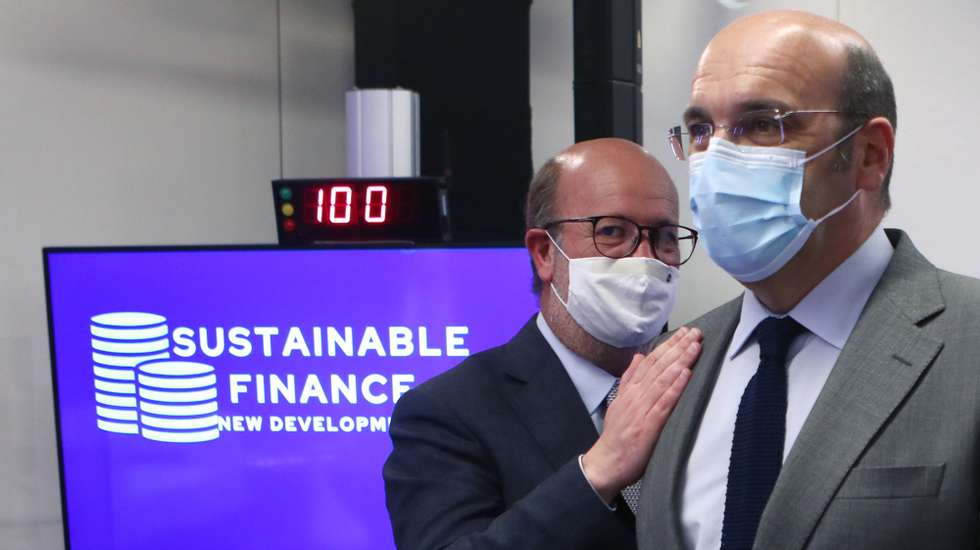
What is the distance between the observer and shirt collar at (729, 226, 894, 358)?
141cm

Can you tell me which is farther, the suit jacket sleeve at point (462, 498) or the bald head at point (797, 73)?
the suit jacket sleeve at point (462, 498)

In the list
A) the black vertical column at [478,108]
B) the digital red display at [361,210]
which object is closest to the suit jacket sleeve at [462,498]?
the digital red display at [361,210]

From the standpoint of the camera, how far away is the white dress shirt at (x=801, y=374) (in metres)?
1.41

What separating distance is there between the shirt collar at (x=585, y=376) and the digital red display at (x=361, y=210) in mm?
1386

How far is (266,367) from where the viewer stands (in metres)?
3.55

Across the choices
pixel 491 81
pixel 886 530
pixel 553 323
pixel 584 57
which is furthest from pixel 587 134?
pixel 886 530

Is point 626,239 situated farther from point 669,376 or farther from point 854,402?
point 854,402

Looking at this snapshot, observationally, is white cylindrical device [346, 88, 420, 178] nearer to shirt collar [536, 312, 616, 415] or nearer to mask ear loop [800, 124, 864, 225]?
shirt collar [536, 312, 616, 415]

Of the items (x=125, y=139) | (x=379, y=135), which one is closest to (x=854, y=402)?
(x=379, y=135)

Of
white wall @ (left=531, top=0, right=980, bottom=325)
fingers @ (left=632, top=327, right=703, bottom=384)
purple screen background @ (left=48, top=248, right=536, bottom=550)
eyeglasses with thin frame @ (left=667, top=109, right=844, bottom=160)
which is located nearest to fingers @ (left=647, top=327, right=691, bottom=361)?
fingers @ (left=632, top=327, right=703, bottom=384)

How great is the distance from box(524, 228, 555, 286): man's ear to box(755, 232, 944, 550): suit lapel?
3.63 ft

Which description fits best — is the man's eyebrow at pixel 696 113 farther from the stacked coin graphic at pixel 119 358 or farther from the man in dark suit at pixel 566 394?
the stacked coin graphic at pixel 119 358

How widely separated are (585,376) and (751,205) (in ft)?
2.63

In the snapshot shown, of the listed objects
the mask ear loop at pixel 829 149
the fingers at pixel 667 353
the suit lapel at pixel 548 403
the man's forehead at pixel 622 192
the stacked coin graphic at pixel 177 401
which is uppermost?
the mask ear loop at pixel 829 149
